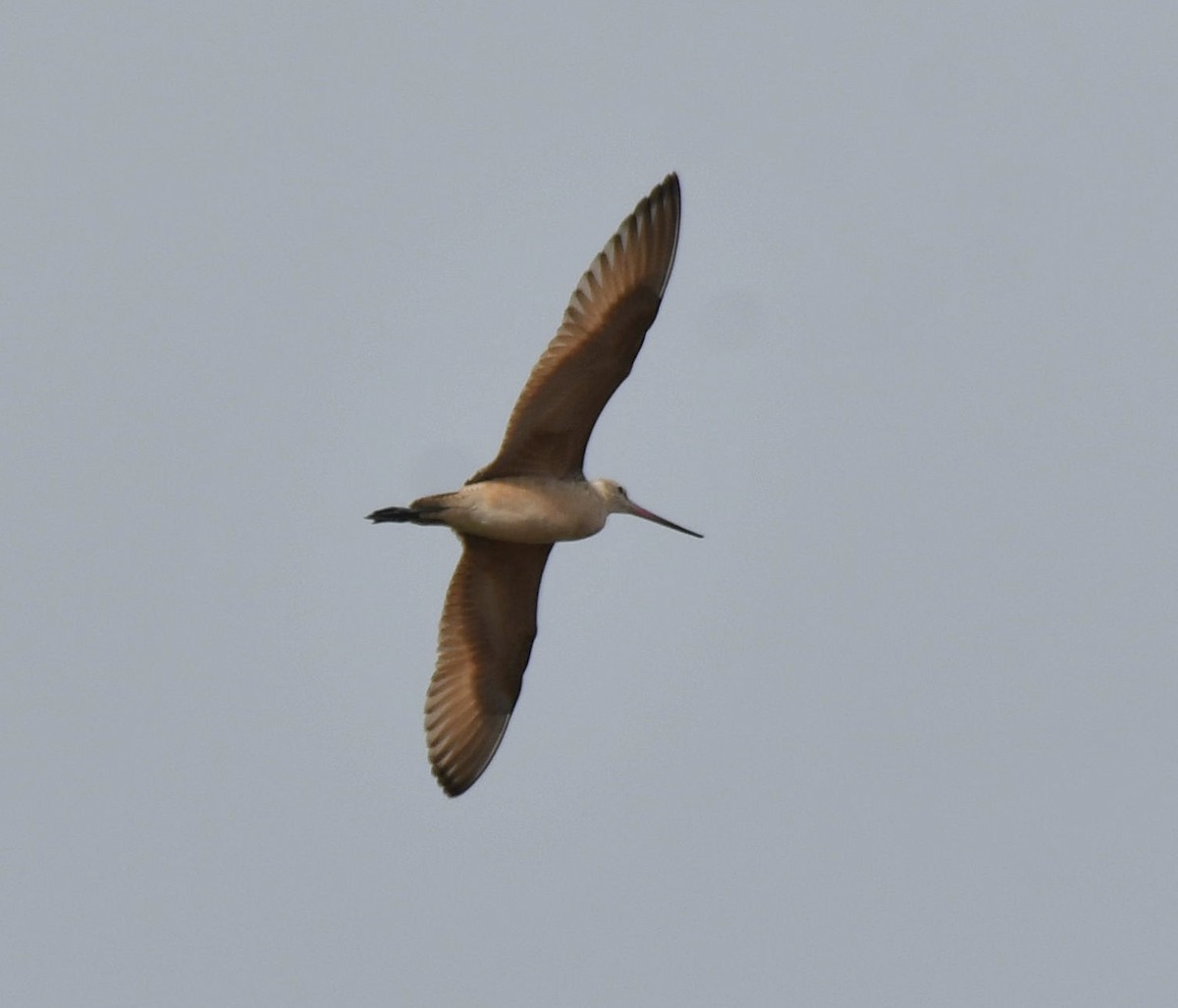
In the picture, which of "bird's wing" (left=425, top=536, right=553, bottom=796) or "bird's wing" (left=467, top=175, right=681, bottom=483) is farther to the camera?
"bird's wing" (left=425, top=536, right=553, bottom=796)

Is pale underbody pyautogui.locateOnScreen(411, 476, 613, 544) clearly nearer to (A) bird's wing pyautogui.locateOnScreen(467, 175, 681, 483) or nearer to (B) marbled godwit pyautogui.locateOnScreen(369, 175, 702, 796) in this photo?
(B) marbled godwit pyautogui.locateOnScreen(369, 175, 702, 796)

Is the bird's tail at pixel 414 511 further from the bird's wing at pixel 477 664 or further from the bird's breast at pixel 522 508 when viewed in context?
the bird's wing at pixel 477 664

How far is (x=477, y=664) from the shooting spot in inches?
737

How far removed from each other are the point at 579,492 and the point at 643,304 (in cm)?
149

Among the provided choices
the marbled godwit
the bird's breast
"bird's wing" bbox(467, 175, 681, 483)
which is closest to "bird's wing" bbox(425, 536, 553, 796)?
the marbled godwit

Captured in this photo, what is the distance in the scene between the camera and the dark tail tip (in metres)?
17.5

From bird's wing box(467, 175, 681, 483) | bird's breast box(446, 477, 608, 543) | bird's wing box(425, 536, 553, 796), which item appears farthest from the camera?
bird's wing box(425, 536, 553, 796)

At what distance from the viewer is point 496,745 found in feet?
61.8

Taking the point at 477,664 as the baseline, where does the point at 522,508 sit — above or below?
above

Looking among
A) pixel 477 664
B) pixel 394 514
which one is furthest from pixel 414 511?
pixel 477 664

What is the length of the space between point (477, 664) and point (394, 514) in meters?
1.78

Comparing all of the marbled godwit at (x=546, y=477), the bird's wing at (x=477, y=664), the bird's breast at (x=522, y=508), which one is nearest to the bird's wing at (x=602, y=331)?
the marbled godwit at (x=546, y=477)

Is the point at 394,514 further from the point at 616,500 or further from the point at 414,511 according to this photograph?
the point at 616,500

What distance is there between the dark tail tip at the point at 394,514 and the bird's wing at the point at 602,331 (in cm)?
77
